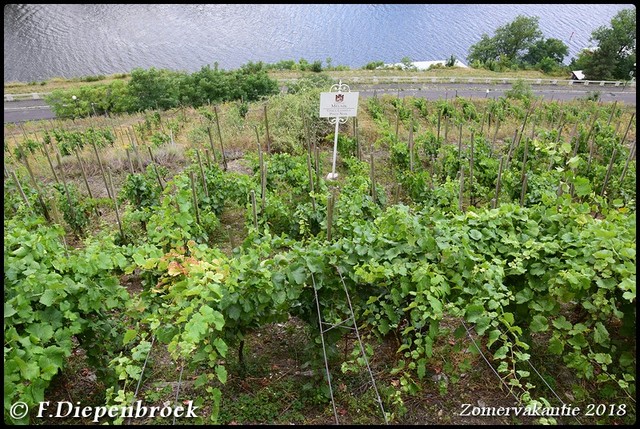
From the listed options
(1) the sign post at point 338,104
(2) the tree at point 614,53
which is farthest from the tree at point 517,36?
(1) the sign post at point 338,104

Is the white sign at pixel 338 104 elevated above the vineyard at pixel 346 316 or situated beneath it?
elevated above

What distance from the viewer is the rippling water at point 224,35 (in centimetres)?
3775

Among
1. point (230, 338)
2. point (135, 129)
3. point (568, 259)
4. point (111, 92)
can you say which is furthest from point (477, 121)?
point (111, 92)

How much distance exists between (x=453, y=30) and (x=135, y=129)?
4930cm

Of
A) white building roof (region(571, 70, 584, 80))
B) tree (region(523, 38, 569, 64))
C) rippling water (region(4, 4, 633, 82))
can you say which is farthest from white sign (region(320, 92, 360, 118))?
tree (region(523, 38, 569, 64))

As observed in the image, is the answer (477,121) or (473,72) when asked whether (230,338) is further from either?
(473,72)

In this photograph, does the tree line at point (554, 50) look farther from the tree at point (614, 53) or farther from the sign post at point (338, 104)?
the sign post at point (338, 104)

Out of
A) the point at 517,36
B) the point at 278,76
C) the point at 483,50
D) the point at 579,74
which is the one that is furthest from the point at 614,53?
Result: the point at 278,76

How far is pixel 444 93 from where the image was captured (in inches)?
950

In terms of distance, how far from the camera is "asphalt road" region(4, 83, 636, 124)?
22.7 m

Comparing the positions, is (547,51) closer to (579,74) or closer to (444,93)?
(579,74)

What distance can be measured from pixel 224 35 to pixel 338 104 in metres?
39.4

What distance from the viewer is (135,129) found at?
14.4 metres

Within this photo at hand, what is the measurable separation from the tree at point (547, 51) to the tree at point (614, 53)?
12.1 feet
